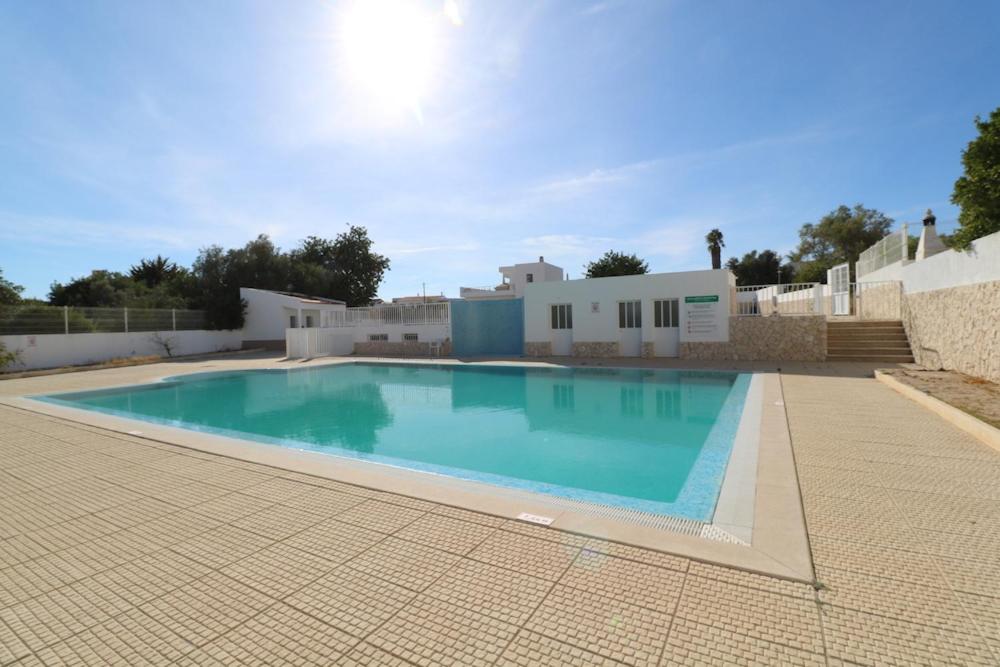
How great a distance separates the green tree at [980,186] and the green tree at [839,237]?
29.2m

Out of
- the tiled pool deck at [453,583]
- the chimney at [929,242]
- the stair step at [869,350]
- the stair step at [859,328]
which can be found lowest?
the tiled pool deck at [453,583]

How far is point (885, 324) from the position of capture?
14359 mm

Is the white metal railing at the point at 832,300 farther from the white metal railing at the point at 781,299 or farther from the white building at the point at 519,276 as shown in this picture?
the white building at the point at 519,276

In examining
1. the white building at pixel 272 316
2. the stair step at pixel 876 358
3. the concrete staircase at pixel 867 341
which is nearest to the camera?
the stair step at pixel 876 358

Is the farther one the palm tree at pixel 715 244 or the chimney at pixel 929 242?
the palm tree at pixel 715 244

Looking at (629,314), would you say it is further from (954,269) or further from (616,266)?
(616,266)

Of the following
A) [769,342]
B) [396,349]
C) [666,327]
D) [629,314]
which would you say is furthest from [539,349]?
[769,342]

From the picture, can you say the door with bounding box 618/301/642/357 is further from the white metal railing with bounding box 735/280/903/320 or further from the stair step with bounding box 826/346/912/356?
the stair step with bounding box 826/346/912/356

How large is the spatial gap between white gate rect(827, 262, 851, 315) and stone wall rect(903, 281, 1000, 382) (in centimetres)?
773

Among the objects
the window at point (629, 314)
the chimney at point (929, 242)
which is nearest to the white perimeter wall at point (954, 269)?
the chimney at point (929, 242)

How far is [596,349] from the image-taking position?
18.2 metres

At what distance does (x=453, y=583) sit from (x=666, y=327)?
15.9 meters

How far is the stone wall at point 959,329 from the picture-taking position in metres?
8.50

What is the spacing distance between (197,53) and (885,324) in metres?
19.7
